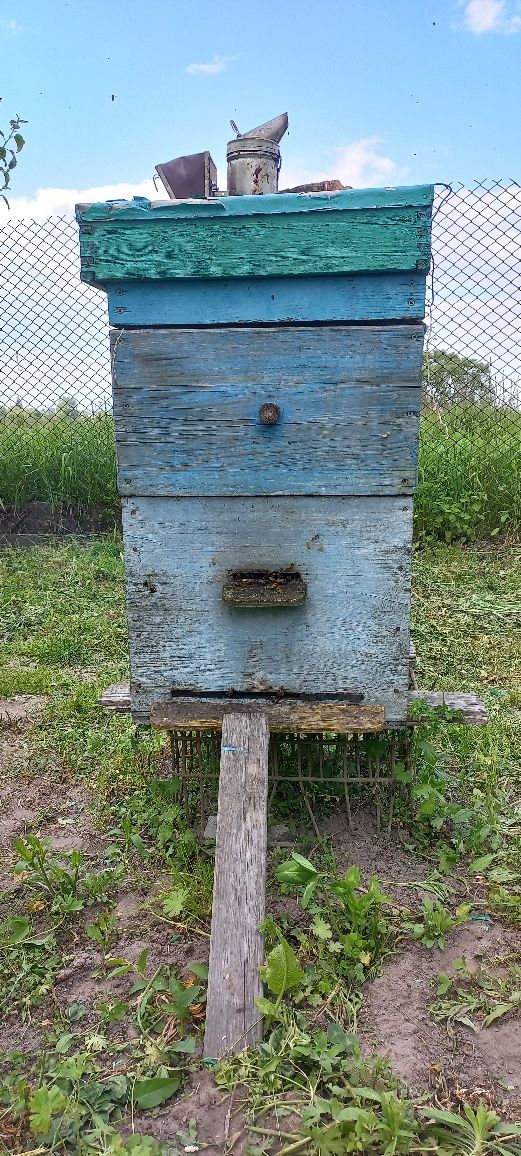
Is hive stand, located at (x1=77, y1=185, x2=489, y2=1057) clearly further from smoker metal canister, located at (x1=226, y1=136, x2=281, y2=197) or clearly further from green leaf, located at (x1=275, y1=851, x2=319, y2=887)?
smoker metal canister, located at (x1=226, y1=136, x2=281, y2=197)

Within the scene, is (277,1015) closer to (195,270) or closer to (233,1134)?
(233,1134)

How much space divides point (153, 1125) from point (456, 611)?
144 inches

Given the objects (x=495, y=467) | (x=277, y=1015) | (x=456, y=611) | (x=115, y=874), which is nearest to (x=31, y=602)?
(x=456, y=611)

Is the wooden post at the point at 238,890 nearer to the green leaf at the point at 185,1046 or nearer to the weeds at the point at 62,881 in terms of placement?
the green leaf at the point at 185,1046

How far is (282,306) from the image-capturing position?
2.22m

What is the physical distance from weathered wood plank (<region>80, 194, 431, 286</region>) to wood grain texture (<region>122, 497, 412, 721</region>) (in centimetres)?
61

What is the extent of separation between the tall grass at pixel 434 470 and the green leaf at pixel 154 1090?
4.72 meters

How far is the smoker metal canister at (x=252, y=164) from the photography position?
2.53m

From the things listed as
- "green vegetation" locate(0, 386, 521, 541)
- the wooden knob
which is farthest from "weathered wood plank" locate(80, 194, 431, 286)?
"green vegetation" locate(0, 386, 521, 541)

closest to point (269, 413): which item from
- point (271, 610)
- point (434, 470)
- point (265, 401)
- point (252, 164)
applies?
point (265, 401)

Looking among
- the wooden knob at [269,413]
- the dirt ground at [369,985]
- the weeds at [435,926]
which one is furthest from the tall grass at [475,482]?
the weeds at [435,926]

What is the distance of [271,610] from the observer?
2.40 metres

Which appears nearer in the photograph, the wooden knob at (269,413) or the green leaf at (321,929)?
the green leaf at (321,929)

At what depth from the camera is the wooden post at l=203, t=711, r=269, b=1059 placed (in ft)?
6.10
